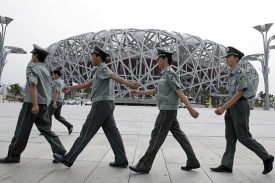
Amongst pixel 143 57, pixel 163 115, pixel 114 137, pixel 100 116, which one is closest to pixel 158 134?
pixel 163 115

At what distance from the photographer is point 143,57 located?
65.2 meters

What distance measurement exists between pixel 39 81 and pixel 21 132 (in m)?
0.80

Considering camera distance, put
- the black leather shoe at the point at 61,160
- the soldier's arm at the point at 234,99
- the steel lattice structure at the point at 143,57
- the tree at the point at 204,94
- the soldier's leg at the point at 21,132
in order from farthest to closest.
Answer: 1. the tree at the point at 204,94
2. the steel lattice structure at the point at 143,57
3. the soldier's leg at the point at 21,132
4. the black leather shoe at the point at 61,160
5. the soldier's arm at the point at 234,99

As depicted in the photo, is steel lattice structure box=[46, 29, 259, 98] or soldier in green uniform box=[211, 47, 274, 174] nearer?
soldier in green uniform box=[211, 47, 274, 174]

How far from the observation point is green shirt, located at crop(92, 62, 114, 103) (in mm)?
3723

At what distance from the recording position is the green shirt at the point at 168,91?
351cm

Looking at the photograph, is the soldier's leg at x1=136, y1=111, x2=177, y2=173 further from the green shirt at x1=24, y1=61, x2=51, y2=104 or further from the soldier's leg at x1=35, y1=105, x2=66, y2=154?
the green shirt at x1=24, y1=61, x2=51, y2=104

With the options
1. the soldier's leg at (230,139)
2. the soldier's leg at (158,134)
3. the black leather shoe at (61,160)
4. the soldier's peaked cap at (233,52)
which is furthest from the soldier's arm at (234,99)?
the black leather shoe at (61,160)

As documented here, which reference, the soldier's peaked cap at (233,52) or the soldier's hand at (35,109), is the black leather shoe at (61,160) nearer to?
the soldier's hand at (35,109)

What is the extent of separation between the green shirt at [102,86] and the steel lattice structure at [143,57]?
195ft

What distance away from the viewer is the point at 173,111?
3.55 meters

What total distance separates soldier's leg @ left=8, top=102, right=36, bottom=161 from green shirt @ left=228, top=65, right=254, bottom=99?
2956 millimetres

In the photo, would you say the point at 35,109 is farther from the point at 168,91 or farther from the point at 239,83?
the point at 239,83

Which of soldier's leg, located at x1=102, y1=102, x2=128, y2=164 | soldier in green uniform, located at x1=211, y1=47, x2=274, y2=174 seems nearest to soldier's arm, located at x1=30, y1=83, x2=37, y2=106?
soldier's leg, located at x1=102, y1=102, x2=128, y2=164
